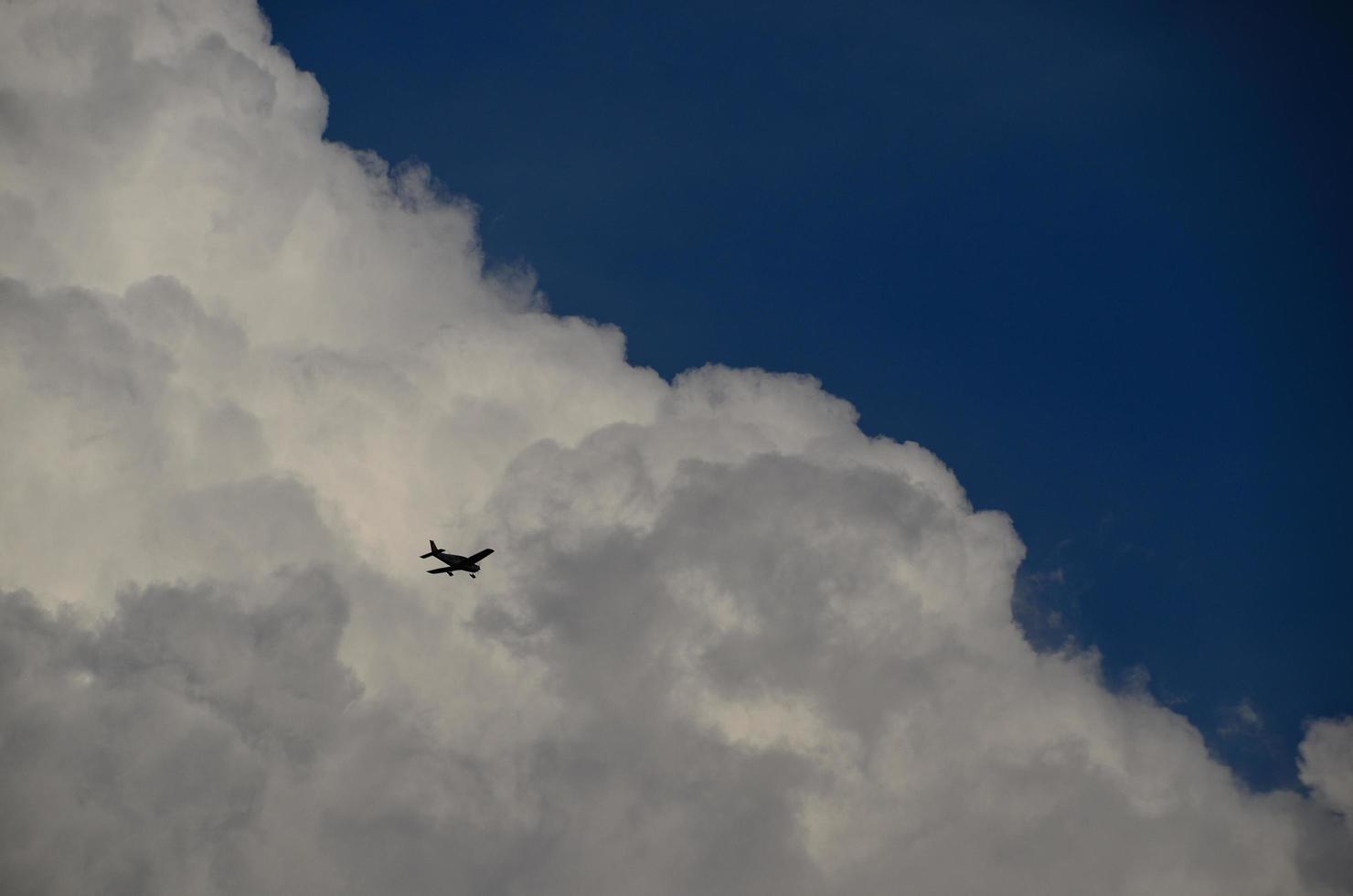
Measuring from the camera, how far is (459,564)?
14175 cm
